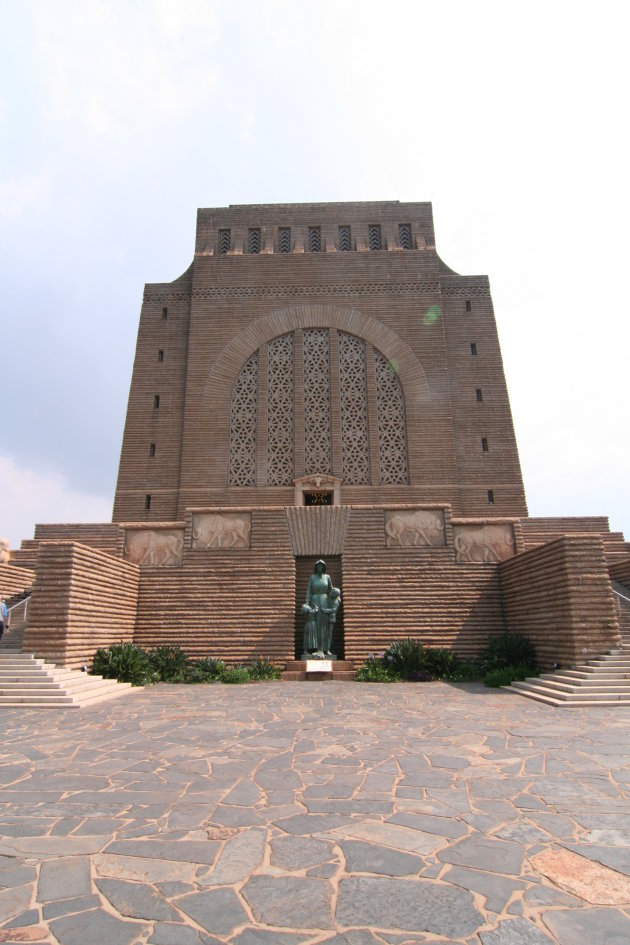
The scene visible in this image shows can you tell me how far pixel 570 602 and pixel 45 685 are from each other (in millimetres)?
7238

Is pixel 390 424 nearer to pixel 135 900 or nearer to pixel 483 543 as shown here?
pixel 483 543

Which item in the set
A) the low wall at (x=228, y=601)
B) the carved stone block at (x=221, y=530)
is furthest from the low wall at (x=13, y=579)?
the carved stone block at (x=221, y=530)

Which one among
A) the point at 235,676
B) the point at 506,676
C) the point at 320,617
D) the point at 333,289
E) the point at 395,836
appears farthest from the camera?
the point at 333,289

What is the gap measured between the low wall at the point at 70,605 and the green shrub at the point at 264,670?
2498 millimetres

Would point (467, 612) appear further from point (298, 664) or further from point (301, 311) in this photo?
point (301, 311)

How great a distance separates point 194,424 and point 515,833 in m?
15.4

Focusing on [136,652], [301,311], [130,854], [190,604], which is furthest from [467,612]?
[301,311]

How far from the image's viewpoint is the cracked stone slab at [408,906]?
192 cm

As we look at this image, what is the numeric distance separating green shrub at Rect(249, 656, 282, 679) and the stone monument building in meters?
0.34

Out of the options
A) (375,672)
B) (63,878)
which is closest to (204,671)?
(375,672)

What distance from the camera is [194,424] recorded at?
1706 centimetres

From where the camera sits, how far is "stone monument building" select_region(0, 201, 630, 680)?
423 inches

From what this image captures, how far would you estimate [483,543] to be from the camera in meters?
11.2

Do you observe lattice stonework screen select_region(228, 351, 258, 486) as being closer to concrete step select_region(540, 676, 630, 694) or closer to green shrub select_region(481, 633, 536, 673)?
green shrub select_region(481, 633, 536, 673)
